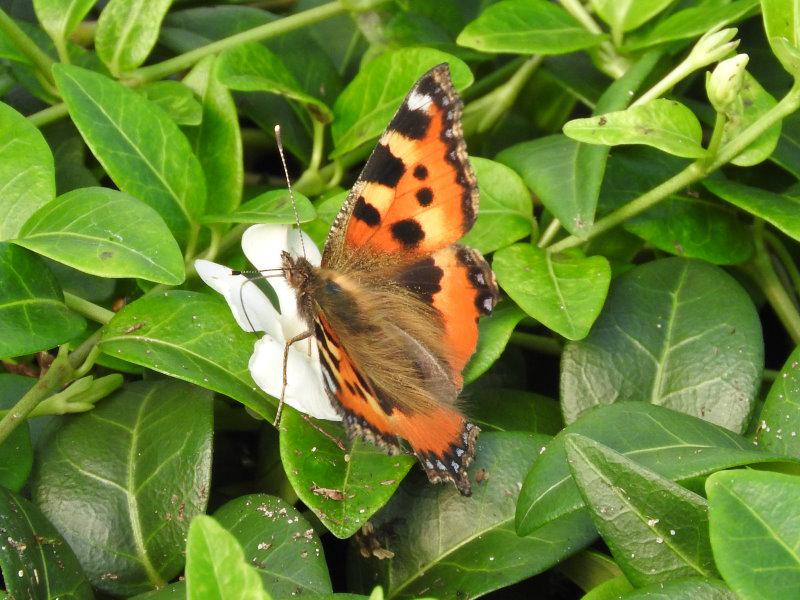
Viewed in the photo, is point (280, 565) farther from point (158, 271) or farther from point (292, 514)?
point (158, 271)

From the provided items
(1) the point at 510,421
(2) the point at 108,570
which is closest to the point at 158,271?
(2) the point at 108,570

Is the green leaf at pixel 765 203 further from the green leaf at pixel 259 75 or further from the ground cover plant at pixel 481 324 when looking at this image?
the green leaf at pixel 259 75

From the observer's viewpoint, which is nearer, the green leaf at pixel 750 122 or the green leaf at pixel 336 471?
the green leaf at pixel 336 471

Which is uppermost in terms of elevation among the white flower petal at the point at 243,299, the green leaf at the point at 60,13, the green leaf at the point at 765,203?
→ the green leaf at the point at 60,13

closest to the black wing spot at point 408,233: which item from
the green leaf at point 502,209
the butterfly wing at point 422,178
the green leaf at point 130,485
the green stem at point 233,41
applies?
the butterfly wing at point 422,178

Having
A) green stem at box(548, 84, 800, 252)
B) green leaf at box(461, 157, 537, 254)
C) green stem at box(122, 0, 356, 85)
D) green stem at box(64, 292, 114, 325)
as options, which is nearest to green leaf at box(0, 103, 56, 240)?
green stem at box(64, 292, 114, 325)

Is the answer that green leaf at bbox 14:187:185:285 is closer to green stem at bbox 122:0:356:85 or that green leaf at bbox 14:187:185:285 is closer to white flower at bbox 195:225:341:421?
white flower at bbox 195:225:341:421
